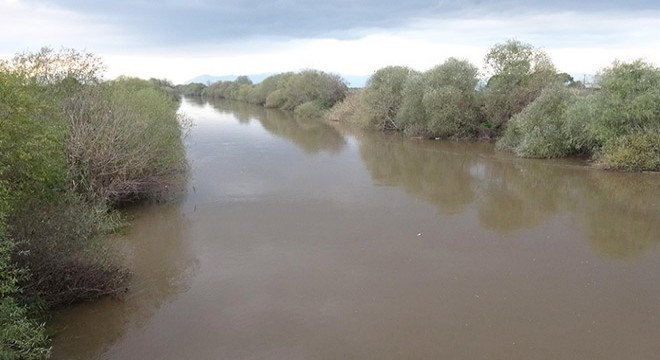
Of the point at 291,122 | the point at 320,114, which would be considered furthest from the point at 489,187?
the point at 320,114

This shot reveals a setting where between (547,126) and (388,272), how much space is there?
2169 centimetres

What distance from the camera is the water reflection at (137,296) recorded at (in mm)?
10094

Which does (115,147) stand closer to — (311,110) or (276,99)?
(311,110)

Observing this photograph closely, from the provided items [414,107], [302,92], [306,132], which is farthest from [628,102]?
[302,92]

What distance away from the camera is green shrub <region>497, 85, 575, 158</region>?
30188mm

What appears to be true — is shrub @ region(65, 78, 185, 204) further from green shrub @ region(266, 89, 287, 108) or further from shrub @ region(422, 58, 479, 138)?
green shrub @ region(266, 89, 287, 108)

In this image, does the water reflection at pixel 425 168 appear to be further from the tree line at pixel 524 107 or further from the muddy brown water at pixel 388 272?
the tree line at pixel 524 107

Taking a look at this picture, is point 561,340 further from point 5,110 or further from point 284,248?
point 5,110

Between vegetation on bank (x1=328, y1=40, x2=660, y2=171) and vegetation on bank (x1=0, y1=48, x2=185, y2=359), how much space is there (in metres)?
22.5

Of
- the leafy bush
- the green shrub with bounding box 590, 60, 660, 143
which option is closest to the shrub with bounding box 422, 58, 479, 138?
the leafy bush

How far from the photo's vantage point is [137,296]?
12008 millimetres

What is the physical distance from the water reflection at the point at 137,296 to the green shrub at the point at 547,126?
73.6ft

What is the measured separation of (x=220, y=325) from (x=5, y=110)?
6098mm

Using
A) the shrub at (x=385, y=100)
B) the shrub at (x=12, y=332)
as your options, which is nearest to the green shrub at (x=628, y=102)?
the shrub at (x=385, y=100)
